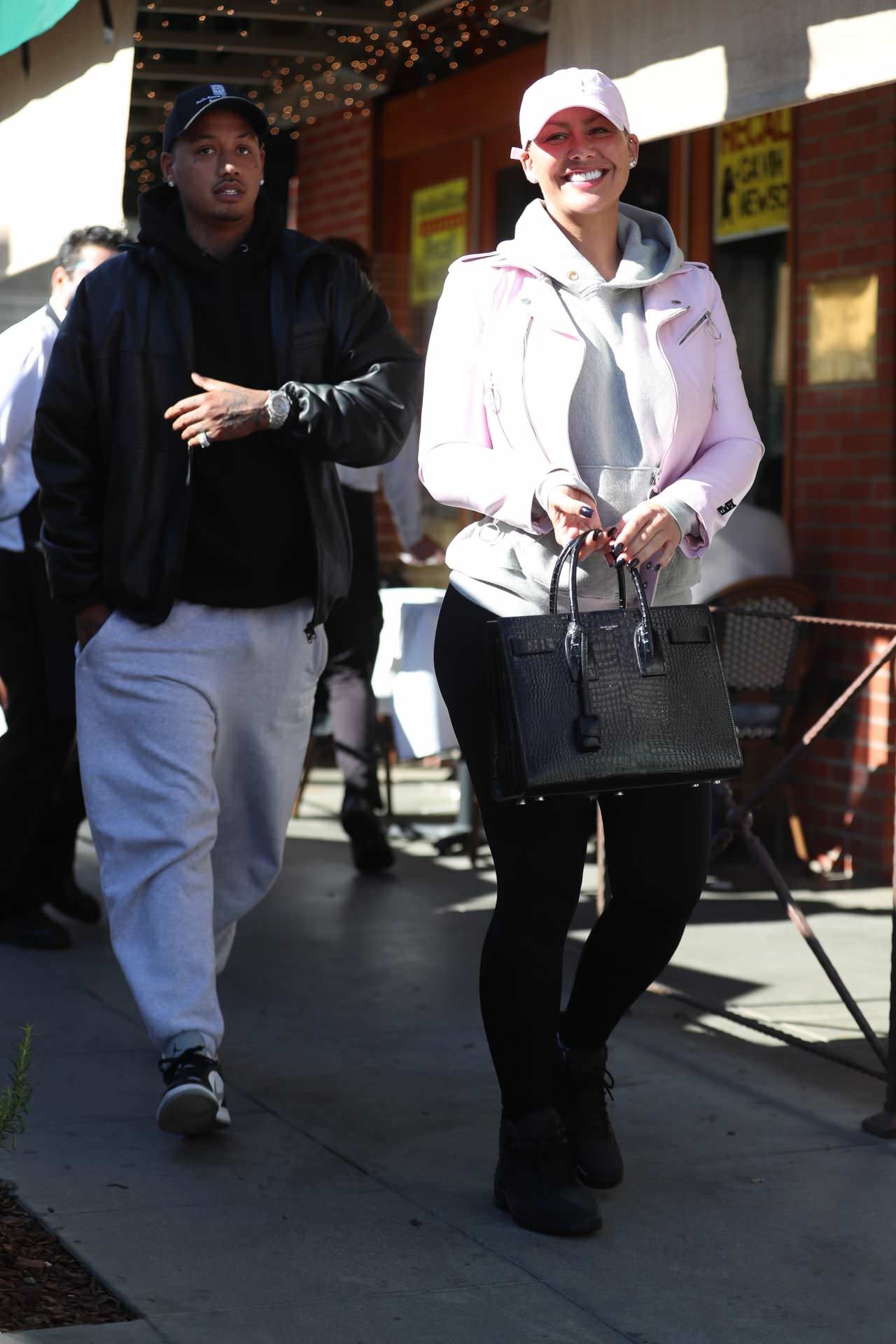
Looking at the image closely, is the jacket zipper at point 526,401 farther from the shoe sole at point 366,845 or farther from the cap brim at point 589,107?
the shoe sole at point 366,845

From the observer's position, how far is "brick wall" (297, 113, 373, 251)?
1140 centimetres

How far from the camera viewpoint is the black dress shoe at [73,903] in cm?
630

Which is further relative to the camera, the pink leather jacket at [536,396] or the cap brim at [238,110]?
the cap brim at [238,110]

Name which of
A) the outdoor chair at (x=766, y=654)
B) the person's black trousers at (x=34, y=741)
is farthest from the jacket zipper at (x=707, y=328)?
the outdoor chair at (x=766, y=654)

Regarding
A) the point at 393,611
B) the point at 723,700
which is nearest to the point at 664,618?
the point at 723,700

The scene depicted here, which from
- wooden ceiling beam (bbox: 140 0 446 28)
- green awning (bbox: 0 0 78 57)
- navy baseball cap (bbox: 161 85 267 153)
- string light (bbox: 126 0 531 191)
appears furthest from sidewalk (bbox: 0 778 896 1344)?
string light (bbox: 126 0 531 191)

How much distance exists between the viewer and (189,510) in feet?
13.6

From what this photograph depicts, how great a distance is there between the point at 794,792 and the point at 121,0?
3979mm

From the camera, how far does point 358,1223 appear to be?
3.71 m

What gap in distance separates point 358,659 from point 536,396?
13.0 feet

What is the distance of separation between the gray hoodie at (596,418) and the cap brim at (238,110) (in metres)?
0.83

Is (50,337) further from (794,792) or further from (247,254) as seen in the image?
(794,792)

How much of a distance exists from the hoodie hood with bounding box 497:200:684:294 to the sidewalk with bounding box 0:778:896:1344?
179 centimetres

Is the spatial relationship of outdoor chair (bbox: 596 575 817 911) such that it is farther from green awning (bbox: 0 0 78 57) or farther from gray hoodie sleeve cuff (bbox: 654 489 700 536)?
gray hoodie sleeve cuff (bbox: 654 489 700 536)
